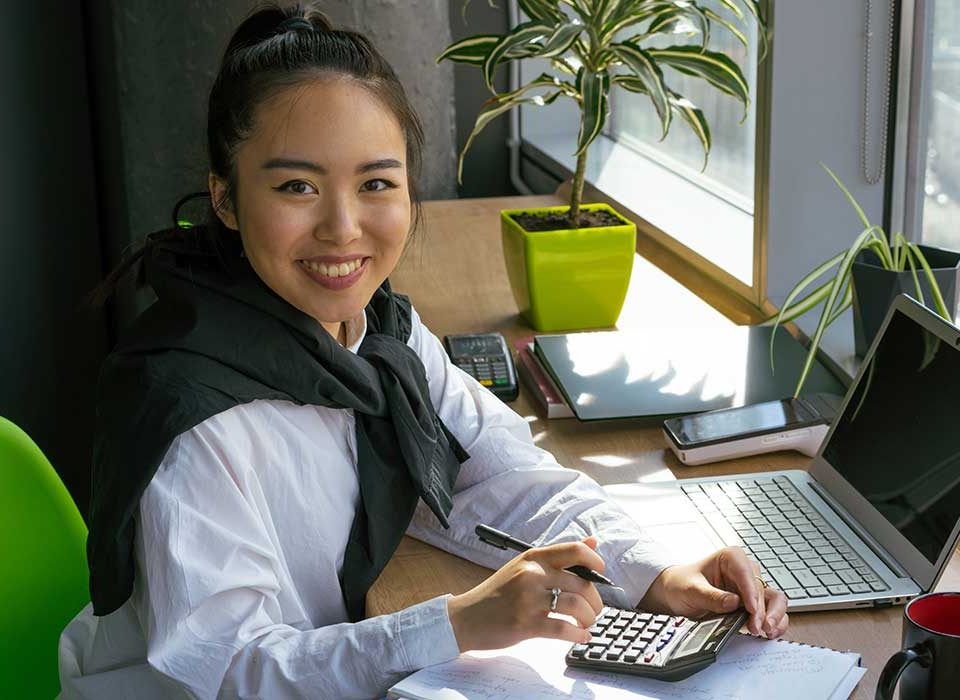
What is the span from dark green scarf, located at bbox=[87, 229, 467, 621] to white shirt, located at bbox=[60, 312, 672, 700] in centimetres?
2

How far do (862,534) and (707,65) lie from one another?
895 millimetres

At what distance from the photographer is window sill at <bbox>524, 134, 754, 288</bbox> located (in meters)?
2.32

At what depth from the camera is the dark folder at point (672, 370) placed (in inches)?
63.2

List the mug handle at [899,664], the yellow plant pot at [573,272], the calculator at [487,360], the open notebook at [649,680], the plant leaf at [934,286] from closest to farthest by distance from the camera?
the mug handle at [899,664] → the open notebook at [649,680] → the plant leaf at [934,286] → the calculator at [487,360] → the yellow plant pot at [573,272]

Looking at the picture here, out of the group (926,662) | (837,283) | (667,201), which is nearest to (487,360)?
(837,283)

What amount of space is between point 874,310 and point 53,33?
188cm

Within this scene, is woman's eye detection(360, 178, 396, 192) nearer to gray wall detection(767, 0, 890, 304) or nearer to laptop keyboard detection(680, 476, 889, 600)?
laptop keyboard detection(680, 476, 889, 600)

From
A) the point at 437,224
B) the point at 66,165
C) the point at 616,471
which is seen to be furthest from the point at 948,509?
the point at 66,165

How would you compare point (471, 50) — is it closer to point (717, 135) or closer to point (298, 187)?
point (298, 187)

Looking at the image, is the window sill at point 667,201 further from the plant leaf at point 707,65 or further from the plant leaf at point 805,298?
the plant leaf at point 805,298

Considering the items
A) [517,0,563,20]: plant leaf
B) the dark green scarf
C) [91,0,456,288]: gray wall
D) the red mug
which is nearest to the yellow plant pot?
[517,0,563,20]: plant leaf

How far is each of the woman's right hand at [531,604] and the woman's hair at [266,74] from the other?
1.60 feet

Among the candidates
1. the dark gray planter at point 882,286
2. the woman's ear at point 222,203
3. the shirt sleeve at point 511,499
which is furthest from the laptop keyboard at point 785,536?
the woman's ear at point 222,203

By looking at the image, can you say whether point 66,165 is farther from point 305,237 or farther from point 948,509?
point 948,509
